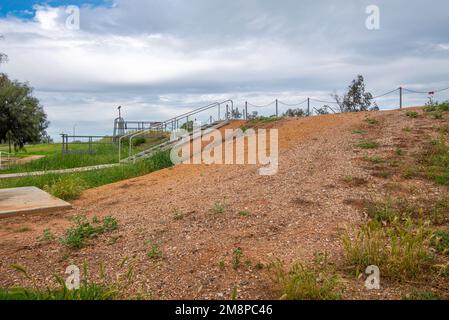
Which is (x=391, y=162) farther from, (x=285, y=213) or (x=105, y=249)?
(x=105, y=249)

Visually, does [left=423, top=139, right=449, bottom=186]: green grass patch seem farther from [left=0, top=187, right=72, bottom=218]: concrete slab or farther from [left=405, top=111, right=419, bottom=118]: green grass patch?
[left=0, top=187, right=72, bottom=218]: concrete slab

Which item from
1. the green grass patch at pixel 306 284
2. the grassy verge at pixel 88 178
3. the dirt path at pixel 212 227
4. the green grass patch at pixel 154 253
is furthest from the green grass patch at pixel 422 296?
the grassy verge at pixel 88 178

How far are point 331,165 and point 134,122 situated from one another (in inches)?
770

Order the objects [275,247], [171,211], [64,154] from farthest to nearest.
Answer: [64,154], [171,211], [275,247]

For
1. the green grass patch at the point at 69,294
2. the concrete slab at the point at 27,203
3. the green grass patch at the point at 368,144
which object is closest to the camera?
the green grass patch at the point at 69,294

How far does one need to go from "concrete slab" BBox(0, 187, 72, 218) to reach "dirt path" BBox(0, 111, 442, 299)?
31cm

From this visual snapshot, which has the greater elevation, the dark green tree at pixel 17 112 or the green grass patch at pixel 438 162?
the dark green tree at pixel 17 112

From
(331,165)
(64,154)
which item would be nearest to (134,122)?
(64,154)

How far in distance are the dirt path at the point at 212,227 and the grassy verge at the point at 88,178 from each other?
2.18ft
